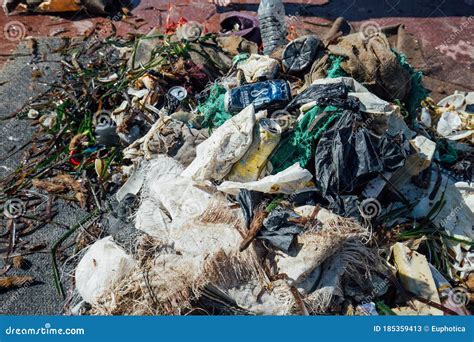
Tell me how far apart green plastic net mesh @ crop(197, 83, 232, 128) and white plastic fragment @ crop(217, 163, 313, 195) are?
2.51ft

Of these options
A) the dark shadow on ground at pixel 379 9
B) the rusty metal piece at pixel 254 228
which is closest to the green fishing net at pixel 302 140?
the rusty metal piece at pixel 254 228

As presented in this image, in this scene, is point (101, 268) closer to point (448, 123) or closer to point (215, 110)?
point (215, 110)

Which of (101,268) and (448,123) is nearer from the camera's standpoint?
(101,268)

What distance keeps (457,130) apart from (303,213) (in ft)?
7.08

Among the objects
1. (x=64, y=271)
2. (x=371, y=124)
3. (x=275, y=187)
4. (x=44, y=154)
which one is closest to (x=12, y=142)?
(x=44, y=154)

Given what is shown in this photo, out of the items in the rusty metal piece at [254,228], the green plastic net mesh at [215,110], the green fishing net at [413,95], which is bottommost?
the rusty metal piece at [254,228]

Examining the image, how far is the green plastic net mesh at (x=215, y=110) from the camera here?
3.89 m

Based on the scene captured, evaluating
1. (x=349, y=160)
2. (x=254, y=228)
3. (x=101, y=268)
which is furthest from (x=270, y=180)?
(x=101, y=268)

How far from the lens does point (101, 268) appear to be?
10.2 feet

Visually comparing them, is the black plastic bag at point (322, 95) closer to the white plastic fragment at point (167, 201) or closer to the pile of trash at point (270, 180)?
the pile of trash at point (270, 180)

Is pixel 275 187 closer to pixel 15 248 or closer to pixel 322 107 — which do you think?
pixel 322 107

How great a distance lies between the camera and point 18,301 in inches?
137

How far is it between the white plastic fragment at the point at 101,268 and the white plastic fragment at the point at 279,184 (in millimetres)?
799

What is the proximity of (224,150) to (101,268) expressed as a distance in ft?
3.72
